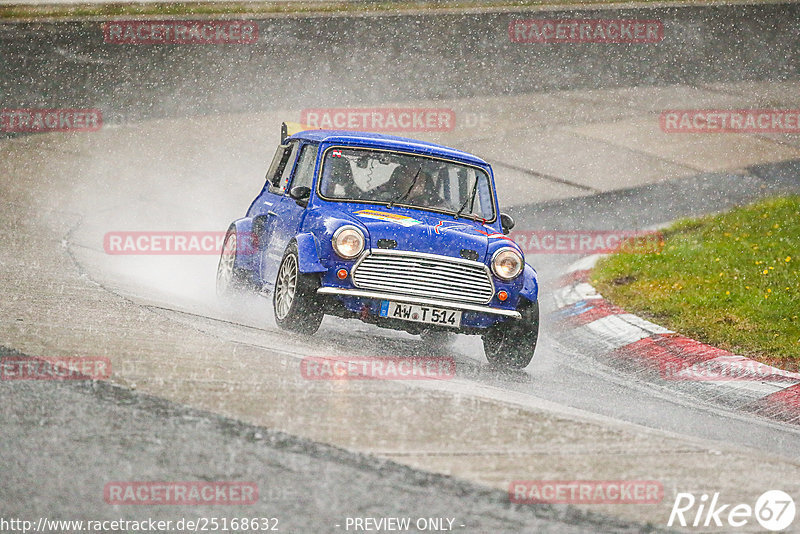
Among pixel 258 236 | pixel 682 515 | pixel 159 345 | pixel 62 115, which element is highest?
pixel 62 115

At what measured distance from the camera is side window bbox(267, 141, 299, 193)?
9992 millimetres

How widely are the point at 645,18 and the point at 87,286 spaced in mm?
18672

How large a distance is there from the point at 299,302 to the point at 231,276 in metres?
2.12

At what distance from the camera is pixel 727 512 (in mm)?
5004

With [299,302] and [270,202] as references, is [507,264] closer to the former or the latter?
[299,302]

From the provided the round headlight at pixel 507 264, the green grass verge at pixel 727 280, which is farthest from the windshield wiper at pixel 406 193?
the green grass verge at pixel 727 280

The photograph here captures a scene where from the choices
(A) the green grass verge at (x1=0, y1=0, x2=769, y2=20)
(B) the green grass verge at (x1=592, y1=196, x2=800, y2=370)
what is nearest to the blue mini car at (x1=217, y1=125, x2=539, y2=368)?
(B) the green grass verge at (x1=592, y1=196, x2=800, y2=370)

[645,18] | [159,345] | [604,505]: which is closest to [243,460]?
[604,505]

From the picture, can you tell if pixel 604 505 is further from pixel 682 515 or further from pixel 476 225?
pixel 476 225

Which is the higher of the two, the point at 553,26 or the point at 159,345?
the point at 553,26

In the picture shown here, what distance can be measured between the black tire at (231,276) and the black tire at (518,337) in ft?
7.46

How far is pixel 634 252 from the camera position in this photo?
42.2 feet

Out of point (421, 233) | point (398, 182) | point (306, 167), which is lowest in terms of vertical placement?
point (421, 233)

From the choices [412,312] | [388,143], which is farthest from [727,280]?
[412,312]
